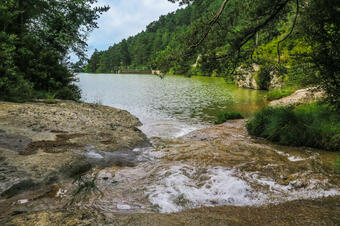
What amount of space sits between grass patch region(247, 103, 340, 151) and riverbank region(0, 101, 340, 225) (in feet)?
2.01

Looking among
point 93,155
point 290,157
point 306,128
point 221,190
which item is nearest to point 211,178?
point 221,190

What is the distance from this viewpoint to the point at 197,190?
420 centimetres

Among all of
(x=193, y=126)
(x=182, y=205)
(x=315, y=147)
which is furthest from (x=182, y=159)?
(x=193, y=126)

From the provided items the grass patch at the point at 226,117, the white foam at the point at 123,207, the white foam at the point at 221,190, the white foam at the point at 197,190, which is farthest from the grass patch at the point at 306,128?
the white foam at the point at 123,207

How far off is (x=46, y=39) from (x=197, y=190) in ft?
48.2

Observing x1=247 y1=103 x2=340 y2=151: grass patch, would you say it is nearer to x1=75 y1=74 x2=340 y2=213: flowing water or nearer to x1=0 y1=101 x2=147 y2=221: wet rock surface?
x1=75 y1=74 x2=340 y2=213: flowing water

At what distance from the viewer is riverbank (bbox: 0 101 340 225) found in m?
3.11

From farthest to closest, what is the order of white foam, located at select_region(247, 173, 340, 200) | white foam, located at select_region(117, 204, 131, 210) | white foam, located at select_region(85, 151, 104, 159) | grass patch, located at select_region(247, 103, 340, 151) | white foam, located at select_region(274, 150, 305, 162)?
1. grass patch, located at select_region(247, 103, 340, 151)
2. white foam, located at select_region(274, 150, 305, 162)
3. white foam, located at select_region(85, 151, 104, 159)
4. white foam, located at select_region(247, 173, 340, 200)
5. white foam, located at select_region(117, 204, 131, 210)

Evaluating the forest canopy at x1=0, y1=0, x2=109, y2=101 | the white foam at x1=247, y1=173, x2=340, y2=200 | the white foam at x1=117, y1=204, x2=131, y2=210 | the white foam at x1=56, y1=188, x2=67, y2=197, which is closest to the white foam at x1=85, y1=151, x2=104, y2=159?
the white foam at x1=56, y1=188, x2=67, y2=197

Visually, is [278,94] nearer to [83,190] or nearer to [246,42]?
[246,42]

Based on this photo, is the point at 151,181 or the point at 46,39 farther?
the point at 46,39

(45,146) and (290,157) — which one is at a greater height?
(45,146)

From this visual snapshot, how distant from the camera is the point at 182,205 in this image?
365 cm

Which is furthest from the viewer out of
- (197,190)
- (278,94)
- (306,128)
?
(278,94)
